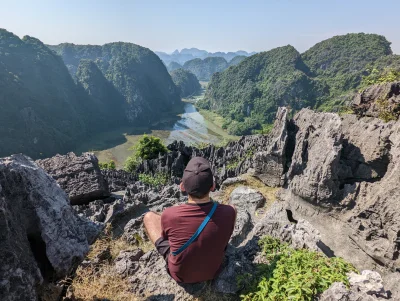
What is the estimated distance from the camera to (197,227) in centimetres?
332

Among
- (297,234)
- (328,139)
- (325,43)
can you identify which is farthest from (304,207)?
(325,43)

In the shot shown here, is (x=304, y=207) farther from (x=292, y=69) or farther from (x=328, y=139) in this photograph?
(x=292, y=69)

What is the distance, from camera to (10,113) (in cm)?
5653

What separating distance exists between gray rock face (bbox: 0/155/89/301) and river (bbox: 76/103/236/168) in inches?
1939

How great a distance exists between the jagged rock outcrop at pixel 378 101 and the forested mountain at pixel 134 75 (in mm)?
96381

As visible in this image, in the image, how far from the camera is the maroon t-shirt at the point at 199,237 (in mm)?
3326

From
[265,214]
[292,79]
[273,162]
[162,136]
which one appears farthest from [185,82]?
[265,214]

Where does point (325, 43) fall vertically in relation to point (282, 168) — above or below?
above

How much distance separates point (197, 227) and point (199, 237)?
120 mm

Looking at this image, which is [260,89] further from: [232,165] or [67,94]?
[232,165]

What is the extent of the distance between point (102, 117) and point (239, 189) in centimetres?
9209

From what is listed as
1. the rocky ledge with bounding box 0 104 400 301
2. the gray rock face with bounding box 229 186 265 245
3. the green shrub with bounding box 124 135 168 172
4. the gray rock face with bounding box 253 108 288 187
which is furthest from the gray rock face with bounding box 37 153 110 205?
the green shrub with bounding box 124 135 168 172

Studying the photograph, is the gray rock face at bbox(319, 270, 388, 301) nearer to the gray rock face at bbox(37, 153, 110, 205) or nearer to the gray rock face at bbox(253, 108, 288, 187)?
the gray rock face at bbox(253, 108, 288, 187)

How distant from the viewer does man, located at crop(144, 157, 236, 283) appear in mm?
3322
